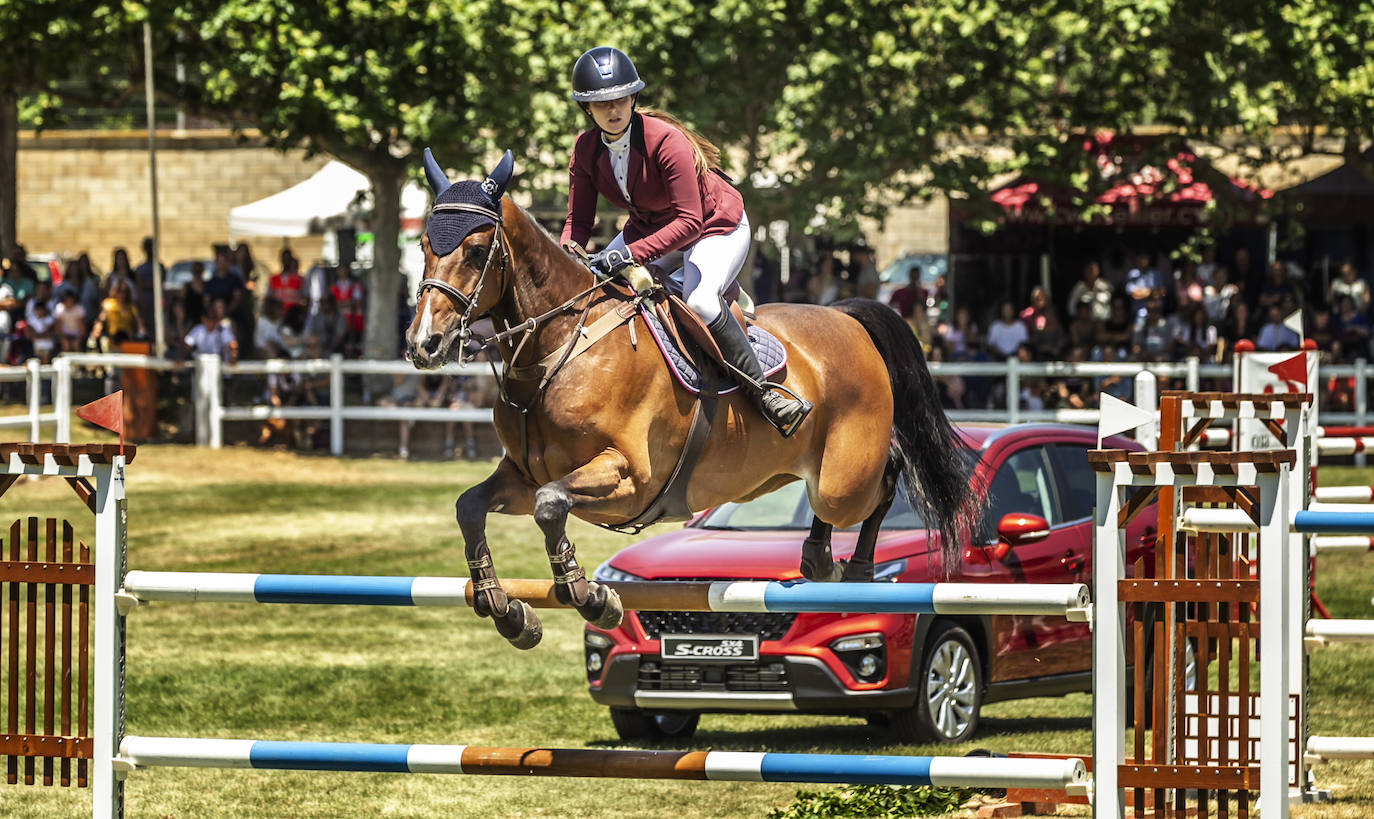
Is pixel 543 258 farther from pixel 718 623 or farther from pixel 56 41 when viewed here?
pixel 56 41

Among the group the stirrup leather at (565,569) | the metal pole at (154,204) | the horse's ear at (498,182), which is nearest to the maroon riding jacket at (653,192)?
the horse's ear at (498,182)

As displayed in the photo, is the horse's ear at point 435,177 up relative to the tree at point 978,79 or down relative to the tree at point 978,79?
down

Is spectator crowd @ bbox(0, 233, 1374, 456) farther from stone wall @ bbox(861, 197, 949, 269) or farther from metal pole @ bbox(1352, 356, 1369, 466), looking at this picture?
stone wall @ bbox(861, 197, 949, 269)

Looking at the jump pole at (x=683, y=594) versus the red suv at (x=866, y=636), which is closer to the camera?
the jump pole at (x=683, y=594)

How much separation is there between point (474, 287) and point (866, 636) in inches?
140

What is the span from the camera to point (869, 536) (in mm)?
7141

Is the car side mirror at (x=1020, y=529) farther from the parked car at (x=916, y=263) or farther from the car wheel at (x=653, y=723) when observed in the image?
the parked car at (x=916, y=263)

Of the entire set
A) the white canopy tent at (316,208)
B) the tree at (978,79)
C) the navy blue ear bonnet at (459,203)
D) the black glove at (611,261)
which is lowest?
the black glove at (611,261)

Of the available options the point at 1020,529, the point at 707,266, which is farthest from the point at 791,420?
the point at 1020,529

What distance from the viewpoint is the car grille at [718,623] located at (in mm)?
8773

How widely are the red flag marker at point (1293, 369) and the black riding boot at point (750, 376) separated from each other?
236 cm

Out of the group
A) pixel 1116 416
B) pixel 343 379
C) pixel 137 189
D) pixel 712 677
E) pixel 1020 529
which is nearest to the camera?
pixel 1116 416

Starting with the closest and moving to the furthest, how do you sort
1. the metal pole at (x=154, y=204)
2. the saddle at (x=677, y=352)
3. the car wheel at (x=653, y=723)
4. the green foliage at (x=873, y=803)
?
the saddle at (x=677, y=352), the green foliage at (x=873, y=803), the car wheel at (x=653, y=723), the metal pole at (x=154, y=204)

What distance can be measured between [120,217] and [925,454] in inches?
1304
